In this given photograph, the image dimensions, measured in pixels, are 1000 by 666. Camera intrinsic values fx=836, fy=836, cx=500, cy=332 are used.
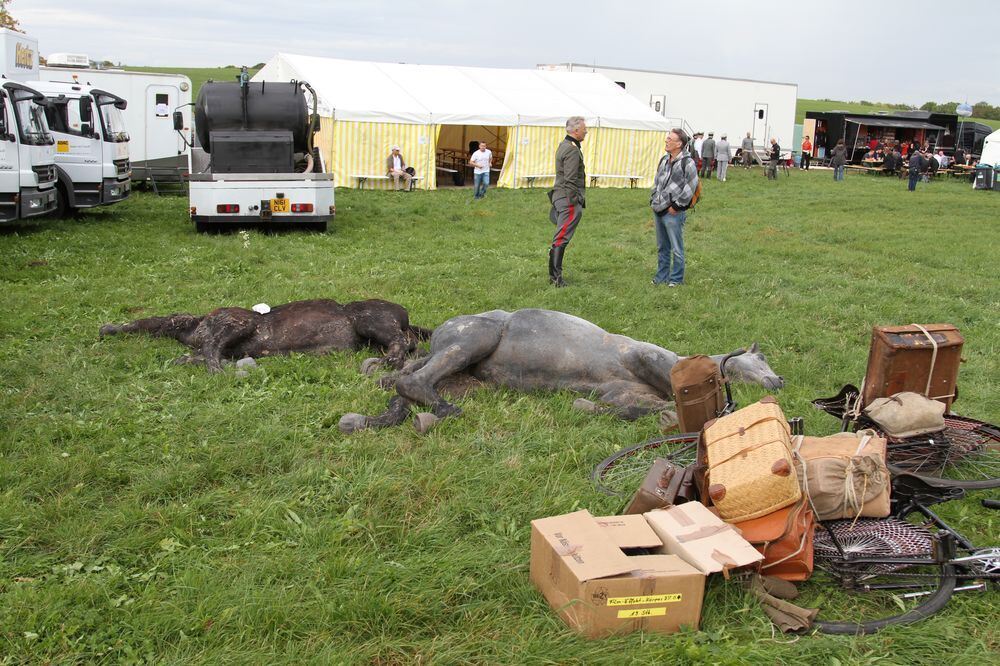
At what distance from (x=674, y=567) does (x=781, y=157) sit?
38.5 metres

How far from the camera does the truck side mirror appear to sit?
17823 mm

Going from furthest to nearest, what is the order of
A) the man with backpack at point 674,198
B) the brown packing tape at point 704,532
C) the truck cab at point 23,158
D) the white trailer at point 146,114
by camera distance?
the white trailer at point 146,114 < the truck cab at point 23,158 < the man with backpack at point 674,198 < the brown packing tape at point 704,532

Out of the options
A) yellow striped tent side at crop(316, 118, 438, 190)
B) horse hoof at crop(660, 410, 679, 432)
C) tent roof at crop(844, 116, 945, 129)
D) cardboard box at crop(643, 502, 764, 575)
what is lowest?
horse hoof at crop(660, 410, 679, 432)

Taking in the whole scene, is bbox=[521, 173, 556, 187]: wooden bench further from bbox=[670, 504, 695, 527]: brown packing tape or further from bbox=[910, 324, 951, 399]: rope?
bbox=[670, 504, 695, 527]: brown packing tape

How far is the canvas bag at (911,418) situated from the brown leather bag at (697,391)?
0.93 metres

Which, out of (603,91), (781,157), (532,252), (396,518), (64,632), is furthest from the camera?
(781,157)

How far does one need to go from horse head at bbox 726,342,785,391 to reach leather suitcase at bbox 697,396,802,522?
88.4 inches

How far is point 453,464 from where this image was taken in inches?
195

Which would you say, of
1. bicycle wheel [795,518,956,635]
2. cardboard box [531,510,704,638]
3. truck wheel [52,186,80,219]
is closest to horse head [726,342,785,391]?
bicycle wheel [795,518,956,635]

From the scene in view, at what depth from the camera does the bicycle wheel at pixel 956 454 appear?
Result: 15.6 feet

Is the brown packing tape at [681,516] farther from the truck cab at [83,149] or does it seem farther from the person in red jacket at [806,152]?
the person in red jacket at [806,152]

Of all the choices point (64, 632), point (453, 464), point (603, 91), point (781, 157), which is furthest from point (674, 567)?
point (781, 157)

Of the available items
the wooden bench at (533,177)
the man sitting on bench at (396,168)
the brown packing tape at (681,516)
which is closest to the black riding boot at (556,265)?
the brown packing tape at (681,516)

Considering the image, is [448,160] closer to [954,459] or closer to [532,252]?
[532,252]
